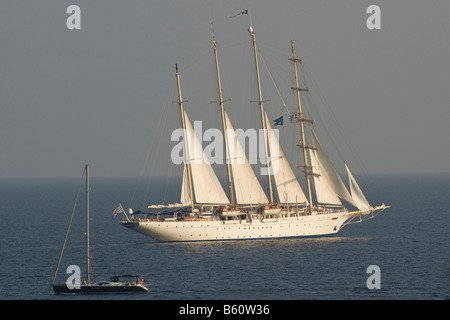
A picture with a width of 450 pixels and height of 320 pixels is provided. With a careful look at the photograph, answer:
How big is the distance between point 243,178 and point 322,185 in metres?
8.58

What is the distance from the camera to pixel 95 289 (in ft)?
183

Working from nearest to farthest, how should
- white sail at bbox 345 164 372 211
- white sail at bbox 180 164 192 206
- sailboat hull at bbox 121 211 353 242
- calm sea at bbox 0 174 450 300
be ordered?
calm sea at bbox 0 174 450 300 → sailboat hull at bbox 121 211 353 242 → white sail at bbox 180 164 192 206 → white sail at bbox 345 164 372 211

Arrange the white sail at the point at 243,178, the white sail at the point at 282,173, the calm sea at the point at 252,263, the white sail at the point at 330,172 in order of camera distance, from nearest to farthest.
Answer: the calm sea at the point at 252,263 < the white sail at the point at 330,172 < the white sail at the point at 243,178 < the white sail at the point at 282,173

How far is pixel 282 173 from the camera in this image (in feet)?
280

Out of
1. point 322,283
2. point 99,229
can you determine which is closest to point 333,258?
point 322,283

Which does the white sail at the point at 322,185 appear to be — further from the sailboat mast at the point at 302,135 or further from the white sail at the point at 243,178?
the white sail at the point at 243,178

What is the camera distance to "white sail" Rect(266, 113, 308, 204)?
280 feet

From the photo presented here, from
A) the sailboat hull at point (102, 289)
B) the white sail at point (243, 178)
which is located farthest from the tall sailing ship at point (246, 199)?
the sailboat hull at point (102, 289)

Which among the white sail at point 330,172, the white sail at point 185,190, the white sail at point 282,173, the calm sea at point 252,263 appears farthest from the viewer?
the white sail at point 282,173

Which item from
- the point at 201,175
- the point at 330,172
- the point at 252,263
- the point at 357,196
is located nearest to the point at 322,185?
the point at 330,172

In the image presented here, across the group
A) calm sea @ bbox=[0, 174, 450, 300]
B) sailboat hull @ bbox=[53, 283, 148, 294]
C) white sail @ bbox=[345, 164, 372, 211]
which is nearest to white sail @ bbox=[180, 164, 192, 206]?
calm sea @ bbox=[0, 174, 450, 300]

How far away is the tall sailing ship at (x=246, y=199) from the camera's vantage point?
8300 centimetres

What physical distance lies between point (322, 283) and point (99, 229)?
172ft

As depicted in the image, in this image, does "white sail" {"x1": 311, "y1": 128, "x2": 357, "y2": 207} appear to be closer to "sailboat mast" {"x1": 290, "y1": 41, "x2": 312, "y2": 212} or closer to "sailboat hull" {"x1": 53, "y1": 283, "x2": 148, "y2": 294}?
"sailboat mast" {"x1": 290, "y1": 41, "x2": 312, "y2": 212}
